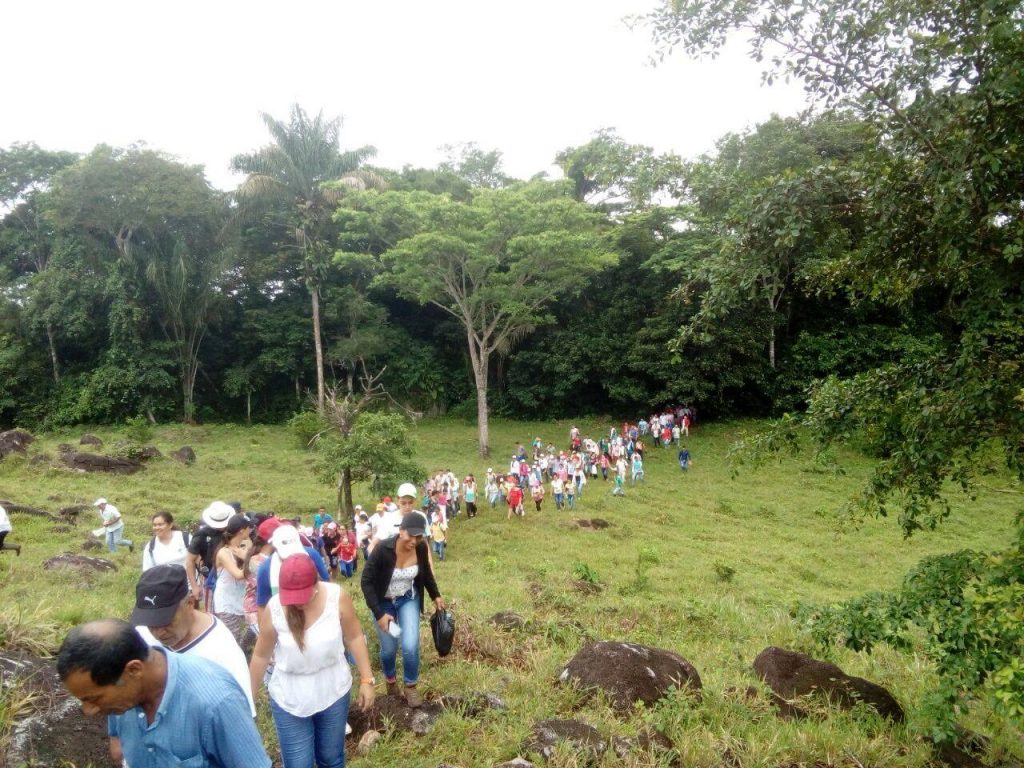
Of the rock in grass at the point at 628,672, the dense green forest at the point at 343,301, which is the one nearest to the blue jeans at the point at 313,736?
the rock in grass at the point at 628,672

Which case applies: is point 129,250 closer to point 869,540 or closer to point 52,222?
point 52,222

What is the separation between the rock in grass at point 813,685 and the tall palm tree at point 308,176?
1992 cm

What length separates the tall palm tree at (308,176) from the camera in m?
23.8

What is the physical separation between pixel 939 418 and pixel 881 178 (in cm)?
139

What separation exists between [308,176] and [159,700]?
83.2 feet

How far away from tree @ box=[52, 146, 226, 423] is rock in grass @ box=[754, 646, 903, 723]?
27280 millimetres

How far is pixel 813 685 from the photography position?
456 centimetres

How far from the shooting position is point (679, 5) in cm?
385

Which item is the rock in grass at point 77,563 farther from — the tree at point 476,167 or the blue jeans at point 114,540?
the tree at point 476,167

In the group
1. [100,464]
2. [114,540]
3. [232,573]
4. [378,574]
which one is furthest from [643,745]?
[100,464]

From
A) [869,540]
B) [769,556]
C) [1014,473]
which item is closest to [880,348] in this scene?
[869,540]

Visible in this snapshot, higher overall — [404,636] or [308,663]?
[308,663]

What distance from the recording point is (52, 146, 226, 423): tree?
82.3ft

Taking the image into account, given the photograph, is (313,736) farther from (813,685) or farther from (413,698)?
(813,685)
